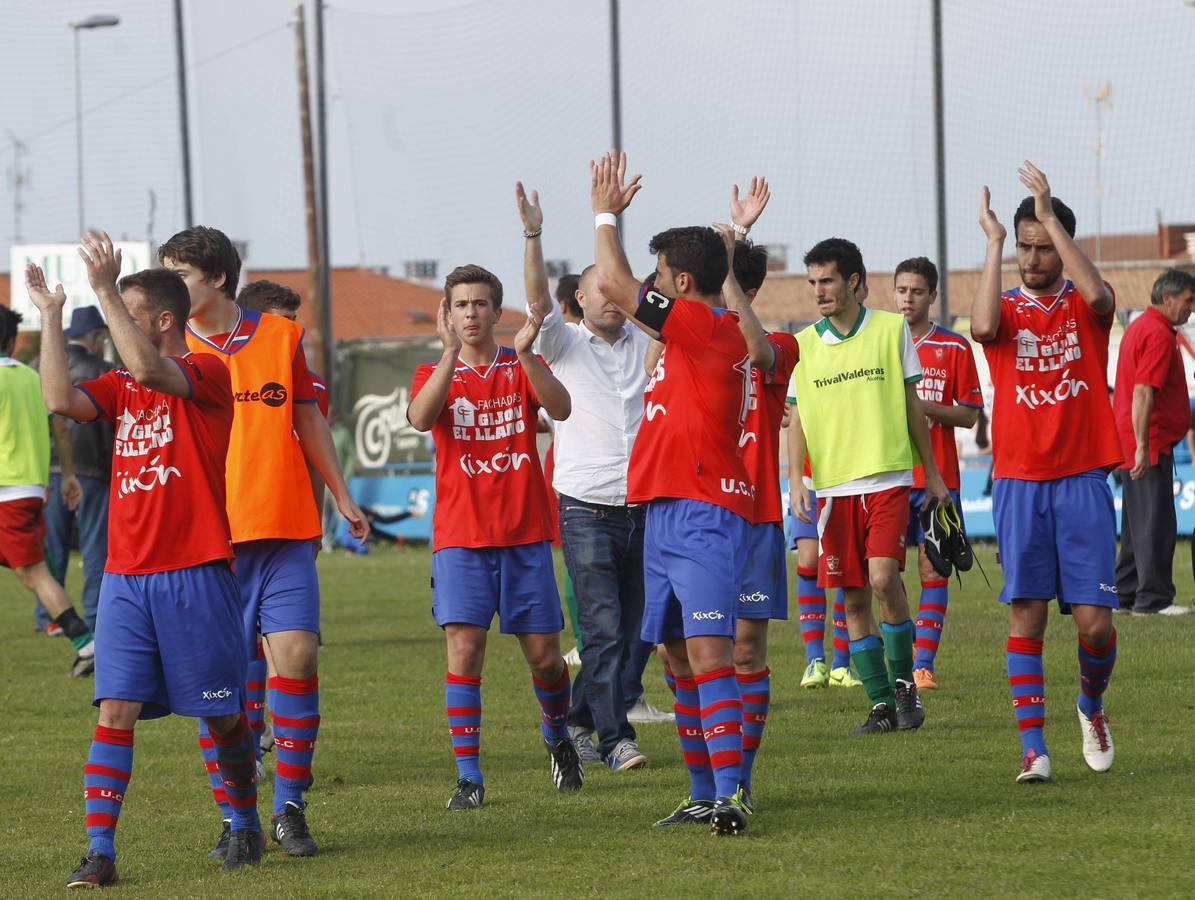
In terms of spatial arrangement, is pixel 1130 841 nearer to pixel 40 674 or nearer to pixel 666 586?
pixel 666 586

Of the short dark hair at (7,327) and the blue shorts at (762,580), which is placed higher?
the short dark hair at (7,327)

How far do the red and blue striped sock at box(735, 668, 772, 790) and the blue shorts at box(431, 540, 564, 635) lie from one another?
843mm

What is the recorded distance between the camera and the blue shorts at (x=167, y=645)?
5.62m

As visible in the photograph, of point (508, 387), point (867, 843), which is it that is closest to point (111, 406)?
point (508, 387)

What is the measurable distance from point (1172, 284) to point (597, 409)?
262 inches

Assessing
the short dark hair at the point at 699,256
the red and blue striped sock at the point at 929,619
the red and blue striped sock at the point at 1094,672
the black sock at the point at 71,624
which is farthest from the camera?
the black sock at the point at 71,624

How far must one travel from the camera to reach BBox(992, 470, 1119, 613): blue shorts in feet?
22.9

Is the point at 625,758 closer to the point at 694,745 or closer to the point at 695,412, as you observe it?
the point at 694,745

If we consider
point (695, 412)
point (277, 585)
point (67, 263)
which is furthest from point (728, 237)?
point (67, 263)

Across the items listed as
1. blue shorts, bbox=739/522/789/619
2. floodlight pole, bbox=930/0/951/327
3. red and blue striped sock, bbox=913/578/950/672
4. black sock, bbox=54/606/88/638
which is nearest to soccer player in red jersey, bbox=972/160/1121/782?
blue shorts, bbox=739/522/789/619

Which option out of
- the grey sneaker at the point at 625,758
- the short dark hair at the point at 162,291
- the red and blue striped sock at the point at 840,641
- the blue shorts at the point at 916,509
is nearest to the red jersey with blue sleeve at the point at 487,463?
the grey sneaker at the point at 625,758

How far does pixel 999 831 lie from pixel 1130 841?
447 mm

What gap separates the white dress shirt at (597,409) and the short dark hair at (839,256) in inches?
38.0

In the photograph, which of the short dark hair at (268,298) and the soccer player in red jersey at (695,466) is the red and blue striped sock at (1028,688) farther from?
the short dark hair at (268,298)
